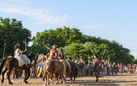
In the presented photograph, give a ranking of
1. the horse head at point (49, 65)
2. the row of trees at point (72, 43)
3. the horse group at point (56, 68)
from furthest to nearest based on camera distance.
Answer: the row of trees at point (72, 43), the horse group at point (56, 68), the horse head at point (49, 65)

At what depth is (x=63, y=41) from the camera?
267 feet

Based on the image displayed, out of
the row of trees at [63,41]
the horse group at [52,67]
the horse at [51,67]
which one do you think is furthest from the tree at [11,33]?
the horse at [51,67]

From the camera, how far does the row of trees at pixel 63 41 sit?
177ft

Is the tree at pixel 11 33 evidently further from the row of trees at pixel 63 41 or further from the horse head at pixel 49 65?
the horse head at pixel 49 65

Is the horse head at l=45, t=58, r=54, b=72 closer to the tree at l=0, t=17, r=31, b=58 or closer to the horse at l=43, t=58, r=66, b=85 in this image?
the horse at l=43, t=58, r=66, b=85

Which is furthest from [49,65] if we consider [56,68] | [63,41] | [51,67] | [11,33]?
[63,41]

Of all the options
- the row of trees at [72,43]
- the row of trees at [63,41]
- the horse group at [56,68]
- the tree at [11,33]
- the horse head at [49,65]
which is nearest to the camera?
the horse head at [49,65]

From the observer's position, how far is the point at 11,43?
53594 mm

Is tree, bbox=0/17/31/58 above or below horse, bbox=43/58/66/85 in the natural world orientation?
above

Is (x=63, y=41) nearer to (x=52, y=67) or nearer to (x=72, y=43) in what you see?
(x=72, y=43)

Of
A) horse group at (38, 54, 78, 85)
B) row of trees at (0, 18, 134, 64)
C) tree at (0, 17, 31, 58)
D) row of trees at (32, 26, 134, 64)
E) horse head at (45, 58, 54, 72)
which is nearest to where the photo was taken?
horse head at (45, 58, 54, 72)

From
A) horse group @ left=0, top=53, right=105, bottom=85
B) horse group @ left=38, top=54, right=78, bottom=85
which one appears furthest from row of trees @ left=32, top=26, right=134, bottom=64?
horse group @ left=38, top=54, right=78, bottom=85

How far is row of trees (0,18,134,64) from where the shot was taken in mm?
53844

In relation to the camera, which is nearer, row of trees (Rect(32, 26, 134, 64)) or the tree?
the tree
